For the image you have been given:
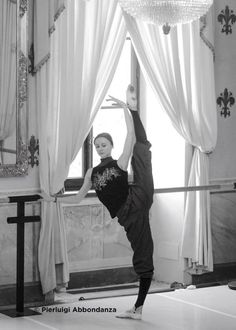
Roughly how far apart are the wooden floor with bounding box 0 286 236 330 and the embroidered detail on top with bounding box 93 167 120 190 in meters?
0.97

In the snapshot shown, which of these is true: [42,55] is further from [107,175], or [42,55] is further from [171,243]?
[171,243]

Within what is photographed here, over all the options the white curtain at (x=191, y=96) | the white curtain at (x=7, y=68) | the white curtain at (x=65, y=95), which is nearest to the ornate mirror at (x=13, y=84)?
the white curtain at (x=7, y=68)

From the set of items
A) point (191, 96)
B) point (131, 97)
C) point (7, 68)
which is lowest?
point (131, 97)

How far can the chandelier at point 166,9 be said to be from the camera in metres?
5.61

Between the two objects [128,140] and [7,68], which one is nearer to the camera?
[128,140]

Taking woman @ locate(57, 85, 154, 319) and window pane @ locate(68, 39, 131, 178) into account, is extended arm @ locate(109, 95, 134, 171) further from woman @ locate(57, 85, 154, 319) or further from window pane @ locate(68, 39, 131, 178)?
window pane @ locate(68, 39, 131, 178)

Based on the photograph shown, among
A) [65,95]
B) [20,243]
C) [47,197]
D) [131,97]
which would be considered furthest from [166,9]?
[20,243]

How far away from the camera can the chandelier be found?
5.61m

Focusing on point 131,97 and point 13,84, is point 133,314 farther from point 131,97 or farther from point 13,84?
point 13,84

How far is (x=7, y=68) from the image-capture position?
6.85 meters

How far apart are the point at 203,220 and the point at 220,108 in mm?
1045

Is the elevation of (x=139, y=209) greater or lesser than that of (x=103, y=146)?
lesser

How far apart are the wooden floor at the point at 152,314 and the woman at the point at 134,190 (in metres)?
0.22

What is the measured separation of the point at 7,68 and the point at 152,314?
2.14 meters
